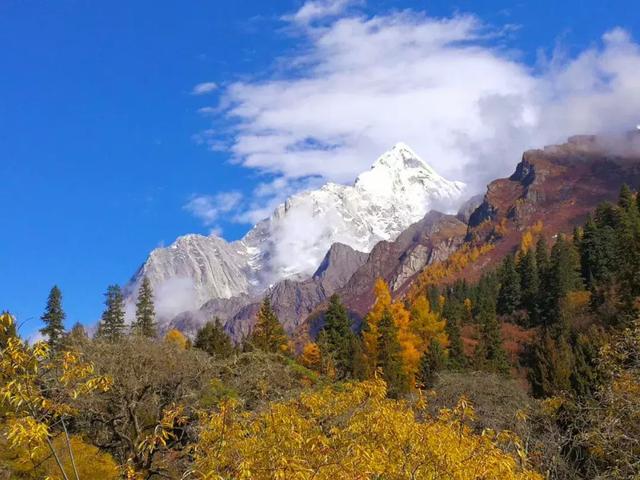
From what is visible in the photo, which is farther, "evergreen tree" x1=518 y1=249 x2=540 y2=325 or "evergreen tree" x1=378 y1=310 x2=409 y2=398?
"evergreen tree" x1=518 y1=249 x2=540 y2=325

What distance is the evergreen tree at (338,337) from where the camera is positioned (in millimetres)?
54750

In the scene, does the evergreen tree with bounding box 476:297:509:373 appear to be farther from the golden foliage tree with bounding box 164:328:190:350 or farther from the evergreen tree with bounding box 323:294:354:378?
the golden foliage tree with bounding box 164:328:190:350

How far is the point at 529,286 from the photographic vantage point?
79750 millimetres

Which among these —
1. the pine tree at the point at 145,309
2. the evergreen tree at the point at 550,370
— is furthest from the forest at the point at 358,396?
the pine tree at the point at 145,309

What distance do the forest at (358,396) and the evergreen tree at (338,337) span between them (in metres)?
0.18

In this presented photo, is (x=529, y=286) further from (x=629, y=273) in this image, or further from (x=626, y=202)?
(x=629, y=273)

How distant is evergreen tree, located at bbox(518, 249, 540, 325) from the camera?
7474 centimetres

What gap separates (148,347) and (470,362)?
36837 millimetres

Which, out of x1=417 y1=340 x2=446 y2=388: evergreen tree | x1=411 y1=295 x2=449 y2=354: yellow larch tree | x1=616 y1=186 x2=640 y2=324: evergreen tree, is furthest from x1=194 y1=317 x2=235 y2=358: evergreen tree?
x1=616 y1=186 x2=640 y2=324: evergreen tree

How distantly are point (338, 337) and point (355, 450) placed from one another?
48068 millimetres

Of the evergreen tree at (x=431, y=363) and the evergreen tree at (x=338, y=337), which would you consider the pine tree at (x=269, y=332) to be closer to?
the evergreen tree at (x=338, y=337)

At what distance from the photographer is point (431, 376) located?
5288 cm

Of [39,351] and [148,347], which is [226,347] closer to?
[148,347]

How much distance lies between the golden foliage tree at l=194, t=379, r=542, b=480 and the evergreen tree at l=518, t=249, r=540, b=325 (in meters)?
64.3
